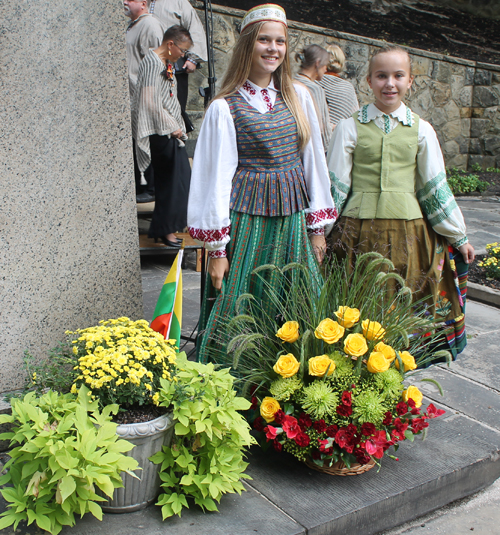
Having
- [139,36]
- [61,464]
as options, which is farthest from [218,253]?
[139,36]

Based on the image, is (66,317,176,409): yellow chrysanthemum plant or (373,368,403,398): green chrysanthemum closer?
(66,317,176,409): yellow chrysanthemum plant

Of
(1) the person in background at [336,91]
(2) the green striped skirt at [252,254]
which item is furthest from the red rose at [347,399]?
(1) the person in background at [336,91]

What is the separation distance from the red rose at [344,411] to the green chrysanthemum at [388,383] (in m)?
0.16

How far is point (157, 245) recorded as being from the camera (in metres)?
5.00

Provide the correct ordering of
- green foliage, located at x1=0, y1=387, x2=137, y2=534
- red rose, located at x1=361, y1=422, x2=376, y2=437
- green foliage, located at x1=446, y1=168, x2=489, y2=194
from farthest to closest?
green foliage, located at x1=446, y1=168, x2=489, y2=194 < red rose, located at x1=361, y1=422, x2=376, y2=437 < green foliage, located at x1=0, y1=387, x2=137, y2=534

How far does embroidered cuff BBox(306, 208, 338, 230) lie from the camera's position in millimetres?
2600

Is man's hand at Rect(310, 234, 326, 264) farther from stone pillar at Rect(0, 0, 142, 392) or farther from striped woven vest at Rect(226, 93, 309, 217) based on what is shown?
stone pillar at Rect(0, 0, 142, 392)

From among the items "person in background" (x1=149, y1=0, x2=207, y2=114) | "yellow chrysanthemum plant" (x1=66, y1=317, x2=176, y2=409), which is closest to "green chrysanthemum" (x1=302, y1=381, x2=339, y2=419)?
→ "yellow chrysanthemum plant" (x1=66, y1=317, x2=176, y2=409)

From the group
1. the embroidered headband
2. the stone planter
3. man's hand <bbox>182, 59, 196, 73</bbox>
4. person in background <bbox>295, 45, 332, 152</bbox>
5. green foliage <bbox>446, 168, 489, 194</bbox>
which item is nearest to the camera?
the stone planter

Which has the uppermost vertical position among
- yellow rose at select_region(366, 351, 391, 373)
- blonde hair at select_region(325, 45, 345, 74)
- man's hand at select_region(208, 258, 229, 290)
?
blonde hair at select_region(325, 45, 345, 74)

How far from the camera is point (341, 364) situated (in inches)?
85.9

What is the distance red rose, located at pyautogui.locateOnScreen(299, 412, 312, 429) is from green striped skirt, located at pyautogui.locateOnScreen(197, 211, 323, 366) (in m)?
0.50

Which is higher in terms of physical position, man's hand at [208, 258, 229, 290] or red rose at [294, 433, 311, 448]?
man's hand at [208, 258, 229, 290]

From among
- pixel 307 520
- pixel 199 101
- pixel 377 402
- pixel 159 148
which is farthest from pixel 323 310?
pixel 199 101
